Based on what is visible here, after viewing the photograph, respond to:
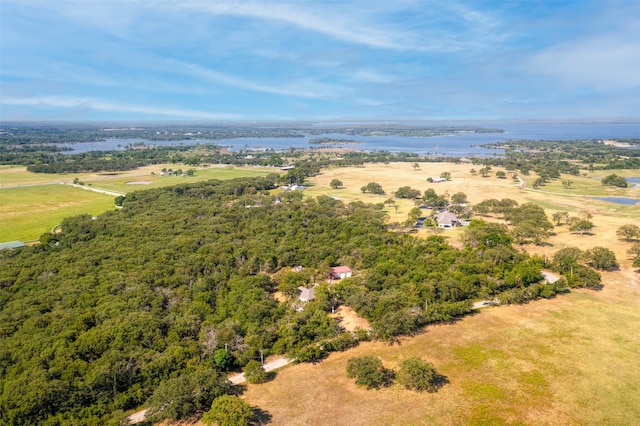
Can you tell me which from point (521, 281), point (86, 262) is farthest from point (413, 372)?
point (86, 262)

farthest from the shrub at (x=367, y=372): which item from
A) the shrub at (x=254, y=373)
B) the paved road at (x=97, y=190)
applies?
the paved road at (x=97, y=190)

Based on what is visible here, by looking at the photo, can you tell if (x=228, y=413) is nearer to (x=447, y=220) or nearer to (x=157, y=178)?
(x=447, y=220)

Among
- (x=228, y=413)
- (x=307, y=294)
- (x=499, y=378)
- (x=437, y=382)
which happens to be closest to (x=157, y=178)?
(x=307, y=294)

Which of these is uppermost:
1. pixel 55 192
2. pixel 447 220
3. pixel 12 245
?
pixel 447 220

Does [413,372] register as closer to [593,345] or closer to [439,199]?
[593,345]

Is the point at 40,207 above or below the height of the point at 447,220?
below

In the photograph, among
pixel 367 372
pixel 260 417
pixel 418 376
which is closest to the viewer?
pixel 260 417

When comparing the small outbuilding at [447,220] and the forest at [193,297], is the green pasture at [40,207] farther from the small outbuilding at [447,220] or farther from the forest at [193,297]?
the small outbuilding at [447,220]
